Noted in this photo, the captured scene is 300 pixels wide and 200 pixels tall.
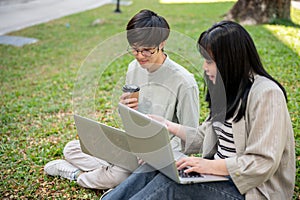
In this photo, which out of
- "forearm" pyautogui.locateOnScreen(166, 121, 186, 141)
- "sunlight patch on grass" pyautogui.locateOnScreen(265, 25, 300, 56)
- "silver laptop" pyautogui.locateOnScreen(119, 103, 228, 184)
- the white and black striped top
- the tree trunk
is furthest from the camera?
the tree trunk

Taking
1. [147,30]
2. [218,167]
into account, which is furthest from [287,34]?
[218,167]

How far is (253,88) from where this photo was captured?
1.76 metres

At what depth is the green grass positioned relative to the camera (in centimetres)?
288

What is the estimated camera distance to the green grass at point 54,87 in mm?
2883

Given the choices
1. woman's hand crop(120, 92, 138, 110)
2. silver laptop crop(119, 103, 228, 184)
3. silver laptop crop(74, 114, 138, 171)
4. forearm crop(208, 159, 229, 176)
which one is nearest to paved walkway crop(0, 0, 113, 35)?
silver laptop crop(74, 114, 138, 171)

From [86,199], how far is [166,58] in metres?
1.07

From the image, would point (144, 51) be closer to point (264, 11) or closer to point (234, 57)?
point (234, 57)

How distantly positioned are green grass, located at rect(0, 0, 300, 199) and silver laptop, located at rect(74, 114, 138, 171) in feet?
0.68

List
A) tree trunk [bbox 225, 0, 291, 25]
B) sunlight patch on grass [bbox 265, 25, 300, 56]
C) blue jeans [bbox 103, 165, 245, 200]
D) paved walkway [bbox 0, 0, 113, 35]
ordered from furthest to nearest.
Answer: paved walkway [bbox 0, 0, 113, 35] → tree trunk [bbox 225, 0, 291, 25] → sunlight patch on grass [bbox 265, 25, 300, 56] → blue jeans [bbox 103, 165, 245, 200]

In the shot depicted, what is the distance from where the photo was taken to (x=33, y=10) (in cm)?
1251

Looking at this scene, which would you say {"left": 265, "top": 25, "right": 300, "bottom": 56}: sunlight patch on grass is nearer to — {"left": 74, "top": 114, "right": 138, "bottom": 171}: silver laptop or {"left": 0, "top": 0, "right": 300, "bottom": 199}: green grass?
{"left": 0, "top": 0, "right": 300, "bottom": 199}: green grass

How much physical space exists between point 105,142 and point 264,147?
90 centimetres

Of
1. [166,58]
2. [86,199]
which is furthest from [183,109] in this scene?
[86,199]

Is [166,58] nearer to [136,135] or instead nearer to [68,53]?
[136,135]
